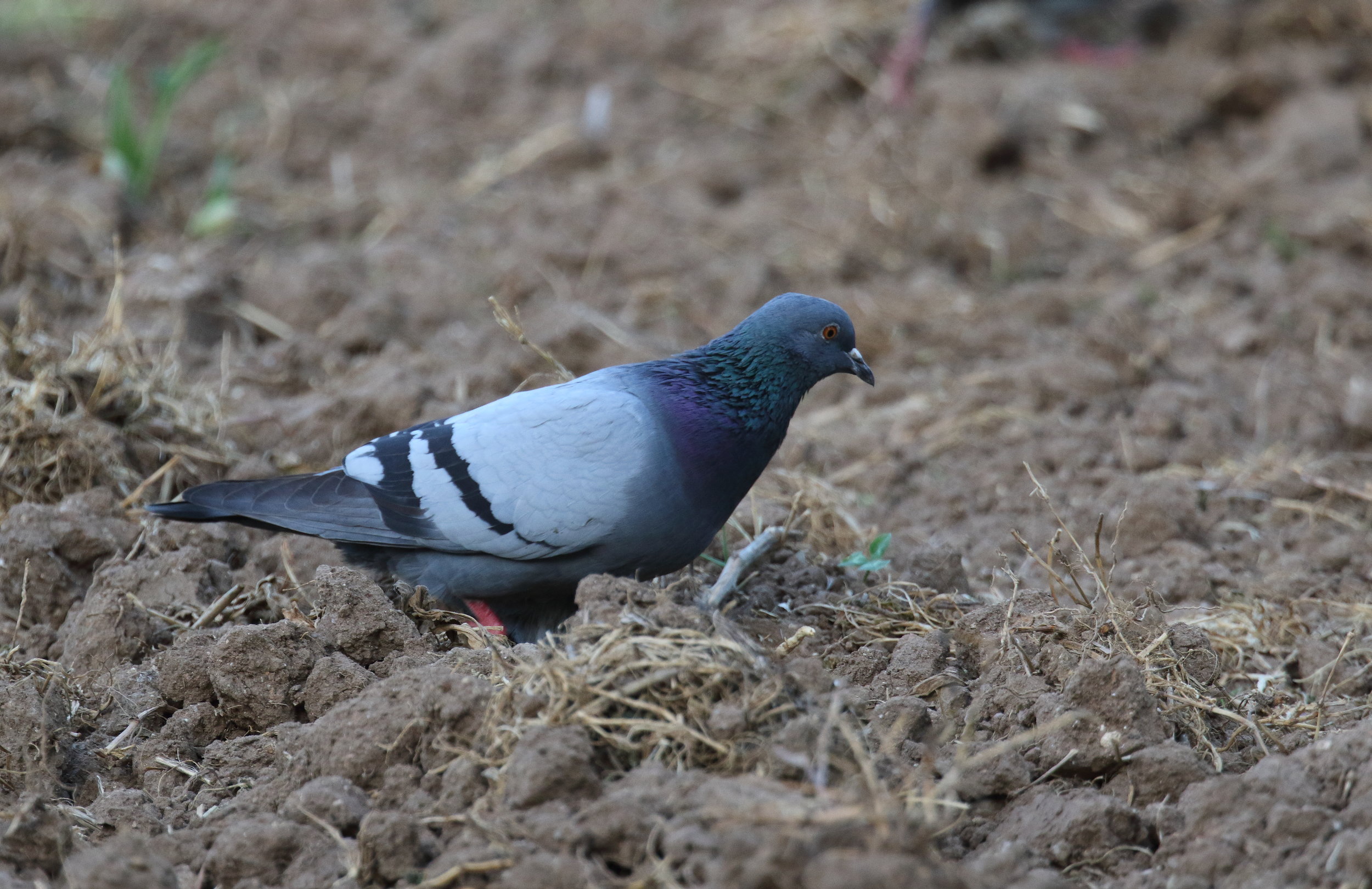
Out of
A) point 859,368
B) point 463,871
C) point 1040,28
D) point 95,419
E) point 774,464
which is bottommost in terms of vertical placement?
point 774,464

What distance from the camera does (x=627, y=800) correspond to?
92.0 inches

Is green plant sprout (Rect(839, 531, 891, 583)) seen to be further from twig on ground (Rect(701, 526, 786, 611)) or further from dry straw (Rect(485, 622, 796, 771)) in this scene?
dry straw (Rect(485, 622, 796, 771))

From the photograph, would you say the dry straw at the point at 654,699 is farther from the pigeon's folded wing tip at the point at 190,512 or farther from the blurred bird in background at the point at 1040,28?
the blurred bird in background at the point at 1040,28

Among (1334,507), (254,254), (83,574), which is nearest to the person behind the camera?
(83,574)

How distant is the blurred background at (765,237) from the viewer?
15.3 feet

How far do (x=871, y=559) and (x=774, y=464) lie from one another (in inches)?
48.6

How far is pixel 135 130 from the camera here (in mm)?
6965

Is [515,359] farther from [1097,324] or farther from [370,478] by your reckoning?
[1097,324]

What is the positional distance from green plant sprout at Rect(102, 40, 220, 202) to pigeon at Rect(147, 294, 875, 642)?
144 inches

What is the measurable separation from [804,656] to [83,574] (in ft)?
7.24

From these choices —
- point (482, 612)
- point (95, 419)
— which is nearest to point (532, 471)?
point (482, 612)

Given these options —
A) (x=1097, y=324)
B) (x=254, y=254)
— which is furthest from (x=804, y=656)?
(x=254, y=254)

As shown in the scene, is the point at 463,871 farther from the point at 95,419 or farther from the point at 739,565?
the point at 95,419

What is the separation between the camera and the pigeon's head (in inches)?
143
